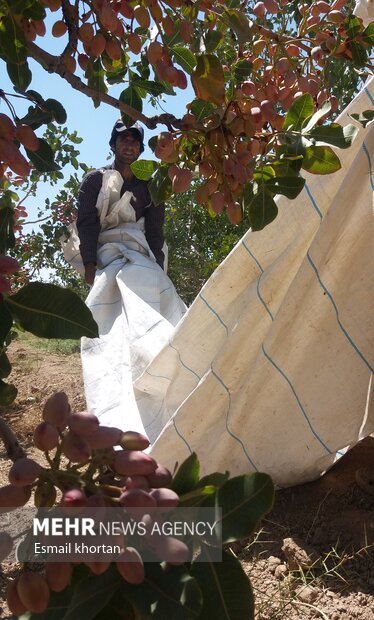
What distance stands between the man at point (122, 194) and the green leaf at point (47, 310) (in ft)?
7.89

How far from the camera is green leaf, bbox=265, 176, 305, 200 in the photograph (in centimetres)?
92

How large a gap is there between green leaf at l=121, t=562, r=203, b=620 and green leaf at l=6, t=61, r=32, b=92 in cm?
77

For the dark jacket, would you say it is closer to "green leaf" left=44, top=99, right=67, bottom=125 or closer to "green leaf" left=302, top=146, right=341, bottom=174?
"green leaf" left=44, top=99, right=67, bottom=125

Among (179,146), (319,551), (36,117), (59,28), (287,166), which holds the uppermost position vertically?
(59,28)

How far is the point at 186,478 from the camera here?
63 cm

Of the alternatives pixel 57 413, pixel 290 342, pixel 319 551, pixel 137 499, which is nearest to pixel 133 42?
pixel 57 413

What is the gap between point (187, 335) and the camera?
2.16 metres

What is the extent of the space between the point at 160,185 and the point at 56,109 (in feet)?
0.70

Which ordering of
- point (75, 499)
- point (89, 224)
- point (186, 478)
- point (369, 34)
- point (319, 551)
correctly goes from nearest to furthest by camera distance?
point (75, 499)
point (186, 478)
point (369, 34)
point (319, 551)
point (89, 224)

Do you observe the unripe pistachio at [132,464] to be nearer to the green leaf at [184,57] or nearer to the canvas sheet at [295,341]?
the green leaf at [184,57]

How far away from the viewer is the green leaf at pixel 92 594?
0.55 metres

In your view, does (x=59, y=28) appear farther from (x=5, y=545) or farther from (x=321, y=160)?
(x=5, y=545)

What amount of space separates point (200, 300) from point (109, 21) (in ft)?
3.93

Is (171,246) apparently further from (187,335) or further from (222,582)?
(222,582)
